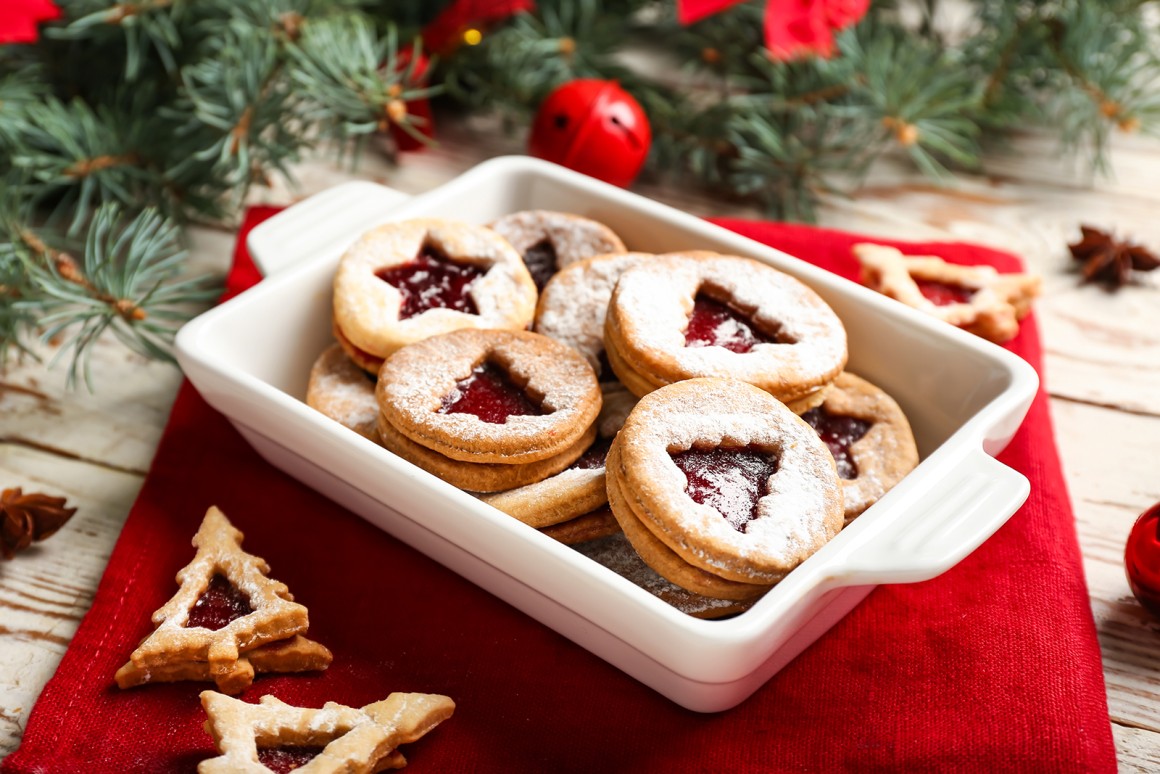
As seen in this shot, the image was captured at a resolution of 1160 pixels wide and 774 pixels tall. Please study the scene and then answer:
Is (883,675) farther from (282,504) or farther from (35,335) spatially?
(35,335)

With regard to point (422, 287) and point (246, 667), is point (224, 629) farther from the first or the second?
point (422, 287)

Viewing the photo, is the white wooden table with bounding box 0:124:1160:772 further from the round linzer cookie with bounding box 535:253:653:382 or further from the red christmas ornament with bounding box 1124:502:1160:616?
the round linzer cookie with bounding box 535:253:653:382

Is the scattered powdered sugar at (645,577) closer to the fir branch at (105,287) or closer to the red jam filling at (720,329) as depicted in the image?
the red jam filling at (720,329)

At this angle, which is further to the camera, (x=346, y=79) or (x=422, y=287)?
(x=346, y=79)

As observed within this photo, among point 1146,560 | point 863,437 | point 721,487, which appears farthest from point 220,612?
point 1146,560

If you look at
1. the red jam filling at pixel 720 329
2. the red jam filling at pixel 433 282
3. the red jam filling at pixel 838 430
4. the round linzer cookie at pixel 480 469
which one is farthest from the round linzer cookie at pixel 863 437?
the red jam filling at pixel 433 282

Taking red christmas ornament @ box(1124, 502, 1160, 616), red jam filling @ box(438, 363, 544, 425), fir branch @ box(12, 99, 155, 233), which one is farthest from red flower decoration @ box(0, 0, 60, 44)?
red christmas ornament @ box(1124, 502, 1160, 616)
